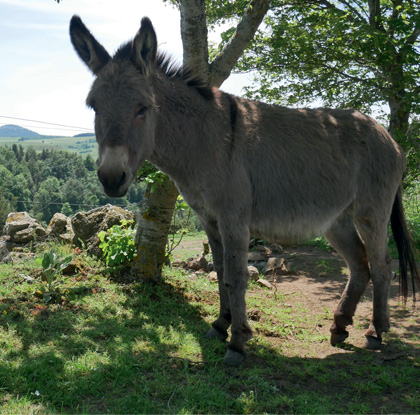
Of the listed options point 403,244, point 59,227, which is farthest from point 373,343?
point 59,227

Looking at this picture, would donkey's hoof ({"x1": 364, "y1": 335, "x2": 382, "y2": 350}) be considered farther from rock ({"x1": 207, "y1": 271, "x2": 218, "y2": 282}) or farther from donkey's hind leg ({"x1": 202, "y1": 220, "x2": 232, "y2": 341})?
rock ({"x1": 207, "y1": 271, "x2": 218, "y2": 282})

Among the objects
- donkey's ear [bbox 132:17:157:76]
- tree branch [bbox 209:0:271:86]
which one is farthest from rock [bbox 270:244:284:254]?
donkey's ear [bbox 132:17:157:76]

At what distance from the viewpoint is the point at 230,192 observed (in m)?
3.61

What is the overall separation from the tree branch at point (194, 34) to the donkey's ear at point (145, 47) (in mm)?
1560

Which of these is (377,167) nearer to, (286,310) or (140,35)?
(286,310)

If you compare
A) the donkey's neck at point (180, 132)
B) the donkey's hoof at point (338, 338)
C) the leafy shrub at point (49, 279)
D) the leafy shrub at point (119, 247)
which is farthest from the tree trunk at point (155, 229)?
the donkey's hoof at point (338, 338)

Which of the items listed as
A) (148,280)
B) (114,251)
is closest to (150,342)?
(148,280)

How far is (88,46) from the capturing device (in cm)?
344

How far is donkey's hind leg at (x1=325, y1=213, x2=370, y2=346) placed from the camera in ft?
14.5

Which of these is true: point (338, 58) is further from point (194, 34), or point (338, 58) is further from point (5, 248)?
point (5, 248)

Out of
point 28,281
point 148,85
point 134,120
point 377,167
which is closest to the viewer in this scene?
point 134,120

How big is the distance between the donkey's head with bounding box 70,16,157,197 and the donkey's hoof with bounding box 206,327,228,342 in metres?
2.12

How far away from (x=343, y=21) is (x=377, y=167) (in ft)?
15.3

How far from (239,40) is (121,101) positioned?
283 centimetres
